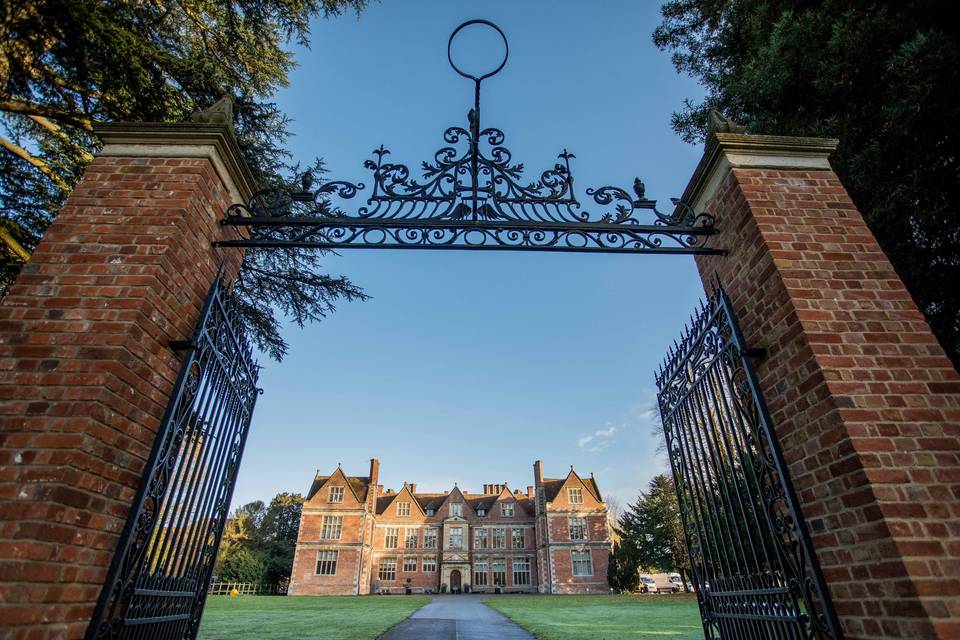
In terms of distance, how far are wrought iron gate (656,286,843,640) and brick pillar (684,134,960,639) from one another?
166 millimetres

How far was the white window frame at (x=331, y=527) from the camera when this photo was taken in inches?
1662

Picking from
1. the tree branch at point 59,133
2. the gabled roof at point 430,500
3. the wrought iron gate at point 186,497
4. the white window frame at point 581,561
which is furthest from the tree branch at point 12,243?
the gabled roof at point 430,500

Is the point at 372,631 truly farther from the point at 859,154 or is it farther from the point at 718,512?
the point at 859,154

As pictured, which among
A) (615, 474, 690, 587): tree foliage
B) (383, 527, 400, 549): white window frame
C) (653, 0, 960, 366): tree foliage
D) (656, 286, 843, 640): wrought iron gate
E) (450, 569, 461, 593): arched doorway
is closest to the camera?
(656, 286, 843, 640): wrought iron gate

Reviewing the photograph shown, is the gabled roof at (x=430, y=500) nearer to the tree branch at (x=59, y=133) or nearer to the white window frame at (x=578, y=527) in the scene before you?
the white window frame at (x=578, y=527)

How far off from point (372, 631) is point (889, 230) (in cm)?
1068

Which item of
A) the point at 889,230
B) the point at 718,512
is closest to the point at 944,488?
the point at 718,512

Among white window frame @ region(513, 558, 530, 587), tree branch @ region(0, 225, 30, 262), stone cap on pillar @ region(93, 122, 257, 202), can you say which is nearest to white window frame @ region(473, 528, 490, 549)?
white window frame @ region(513, 558, 530, 587)

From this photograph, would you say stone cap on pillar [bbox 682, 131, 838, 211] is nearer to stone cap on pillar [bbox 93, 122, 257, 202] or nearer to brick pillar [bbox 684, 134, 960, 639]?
brick pillar [bbox 684, 134, 960, 639]

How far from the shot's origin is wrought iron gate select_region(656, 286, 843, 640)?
2613 mm

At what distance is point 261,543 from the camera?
4888 cm

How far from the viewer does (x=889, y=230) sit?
473 centimetres

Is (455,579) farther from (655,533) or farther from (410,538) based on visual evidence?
(655,533)

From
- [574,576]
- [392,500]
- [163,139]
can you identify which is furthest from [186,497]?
[392,500]
